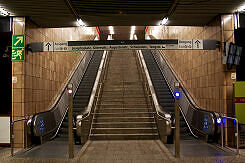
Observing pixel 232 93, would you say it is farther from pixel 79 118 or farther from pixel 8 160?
pixel 8 160

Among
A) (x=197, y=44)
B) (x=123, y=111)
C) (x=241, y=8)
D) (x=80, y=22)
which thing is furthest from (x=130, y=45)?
(x=241, y=8)

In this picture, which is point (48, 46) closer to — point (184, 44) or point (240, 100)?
point (184, 44)

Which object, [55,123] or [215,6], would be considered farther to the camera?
[55,123]

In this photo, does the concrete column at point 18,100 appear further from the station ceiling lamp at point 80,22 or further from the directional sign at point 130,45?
the station ceiling lamp at point 80,22

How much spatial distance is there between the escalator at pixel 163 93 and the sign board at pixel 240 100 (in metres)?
1.78

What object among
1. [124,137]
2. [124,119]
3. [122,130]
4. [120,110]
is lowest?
[124,137]

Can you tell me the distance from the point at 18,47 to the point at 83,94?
3.85m

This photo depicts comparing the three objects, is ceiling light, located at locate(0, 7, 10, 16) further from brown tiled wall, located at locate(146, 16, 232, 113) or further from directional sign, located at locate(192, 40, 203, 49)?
brown tiled wall, located at locate(146, 16, 232, 113)

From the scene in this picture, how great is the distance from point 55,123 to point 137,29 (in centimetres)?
1768

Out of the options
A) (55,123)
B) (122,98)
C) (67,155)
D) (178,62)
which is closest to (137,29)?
(178,62)

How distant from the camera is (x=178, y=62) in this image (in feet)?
33.3

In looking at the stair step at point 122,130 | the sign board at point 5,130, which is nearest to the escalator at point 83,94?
the stair step at point 122,130

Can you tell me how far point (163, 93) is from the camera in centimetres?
925

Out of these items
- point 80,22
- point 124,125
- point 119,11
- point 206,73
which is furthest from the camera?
point 124,125
